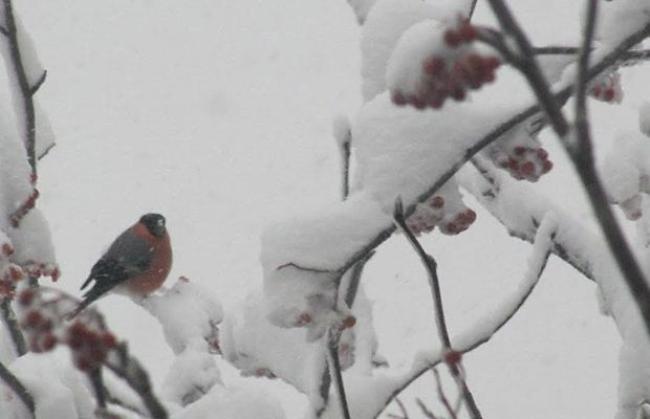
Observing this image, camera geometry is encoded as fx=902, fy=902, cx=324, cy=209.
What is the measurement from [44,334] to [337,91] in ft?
28.6

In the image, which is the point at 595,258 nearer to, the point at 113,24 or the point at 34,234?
the point at 34,234

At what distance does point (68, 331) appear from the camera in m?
0.55

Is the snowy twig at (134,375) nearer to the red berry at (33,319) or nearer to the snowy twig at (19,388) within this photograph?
the red berry at (33,319)

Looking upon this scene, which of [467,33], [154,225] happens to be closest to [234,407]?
[467,33]

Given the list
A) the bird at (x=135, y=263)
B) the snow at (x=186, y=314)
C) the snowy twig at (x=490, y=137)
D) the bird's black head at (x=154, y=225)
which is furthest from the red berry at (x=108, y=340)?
the bird's black head at (x=154, y=225)

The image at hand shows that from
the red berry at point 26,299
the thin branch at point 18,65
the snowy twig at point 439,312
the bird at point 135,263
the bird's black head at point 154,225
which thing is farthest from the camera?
the bird's black head at point 154,225

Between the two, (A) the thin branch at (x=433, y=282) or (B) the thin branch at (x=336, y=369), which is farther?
(B) the thin branch at (x=336, y=369)

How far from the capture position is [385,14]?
159cm

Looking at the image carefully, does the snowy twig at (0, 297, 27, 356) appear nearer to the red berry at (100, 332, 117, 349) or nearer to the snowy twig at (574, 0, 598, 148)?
the red berry at (100, 332, 117, 349)

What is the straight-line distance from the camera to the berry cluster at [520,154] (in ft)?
4.60

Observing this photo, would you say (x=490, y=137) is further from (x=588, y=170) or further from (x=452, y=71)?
(x=588, y=170)

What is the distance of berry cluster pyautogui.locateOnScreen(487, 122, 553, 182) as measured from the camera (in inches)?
55.2

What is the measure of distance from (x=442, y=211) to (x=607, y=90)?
1.18 ft

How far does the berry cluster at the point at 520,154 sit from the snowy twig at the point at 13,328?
961 millimetres
